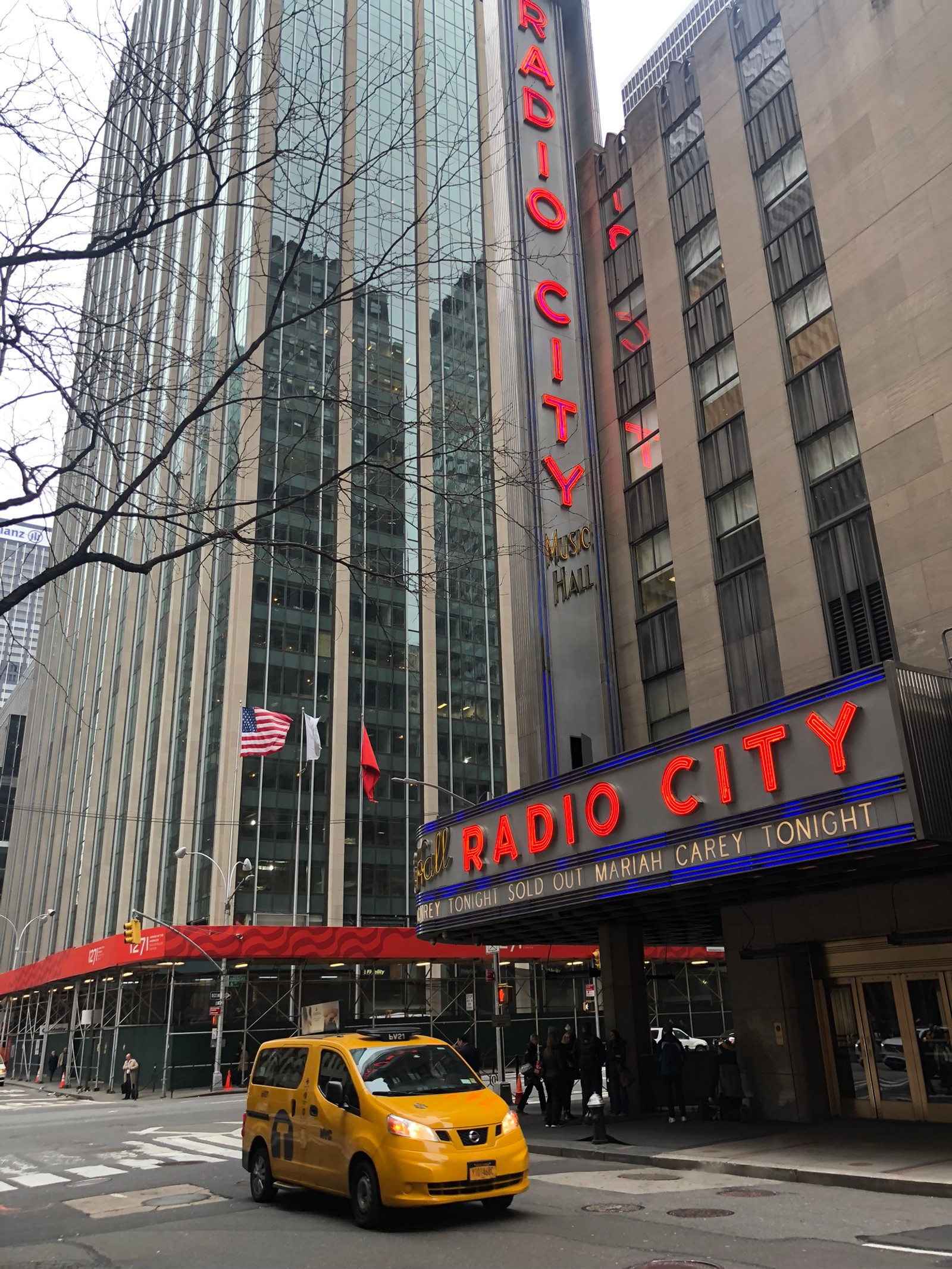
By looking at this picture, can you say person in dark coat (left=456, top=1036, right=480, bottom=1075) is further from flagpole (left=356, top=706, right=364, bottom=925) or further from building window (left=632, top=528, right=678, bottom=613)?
flagpole (left=356, top=706, right=364, bottom=925)

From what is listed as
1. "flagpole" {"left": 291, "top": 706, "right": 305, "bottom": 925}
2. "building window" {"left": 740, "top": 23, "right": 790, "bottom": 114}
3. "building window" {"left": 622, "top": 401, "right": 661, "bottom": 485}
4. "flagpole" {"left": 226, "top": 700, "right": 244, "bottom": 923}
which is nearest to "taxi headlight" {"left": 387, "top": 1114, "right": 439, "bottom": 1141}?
"building window" {"left": 622, "top": 401, "right": 661, "bottom": 485}

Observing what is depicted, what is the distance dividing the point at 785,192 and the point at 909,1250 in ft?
63.3

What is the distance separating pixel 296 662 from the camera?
58.7 meters

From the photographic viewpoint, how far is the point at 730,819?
14.2 meters

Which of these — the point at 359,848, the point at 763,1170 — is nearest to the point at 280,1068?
the point at 763,1170

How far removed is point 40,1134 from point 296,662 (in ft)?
124

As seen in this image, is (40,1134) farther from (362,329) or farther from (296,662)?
(362,329)

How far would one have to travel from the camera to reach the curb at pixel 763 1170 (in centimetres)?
1092

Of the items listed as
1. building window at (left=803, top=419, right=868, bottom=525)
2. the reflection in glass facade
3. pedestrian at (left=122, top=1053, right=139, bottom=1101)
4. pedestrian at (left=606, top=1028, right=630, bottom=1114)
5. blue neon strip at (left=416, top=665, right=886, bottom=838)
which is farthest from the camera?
the reflection in glass facade

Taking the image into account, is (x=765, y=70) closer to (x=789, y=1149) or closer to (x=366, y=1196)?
(x=789, y=1149)

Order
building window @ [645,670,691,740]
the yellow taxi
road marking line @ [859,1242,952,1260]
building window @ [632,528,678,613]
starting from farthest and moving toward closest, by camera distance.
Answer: building window @ [632,528,678,613]
building window @ [645,670,691,740]
the yellow taxi
road marking line @ [859,1242,952,1260]

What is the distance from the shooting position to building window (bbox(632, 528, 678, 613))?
22.5 metres

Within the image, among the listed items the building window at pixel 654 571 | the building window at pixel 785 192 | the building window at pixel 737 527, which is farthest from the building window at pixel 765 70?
the building window at pixel 654 571

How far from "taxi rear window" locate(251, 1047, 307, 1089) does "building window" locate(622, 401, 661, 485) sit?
16001 mm
